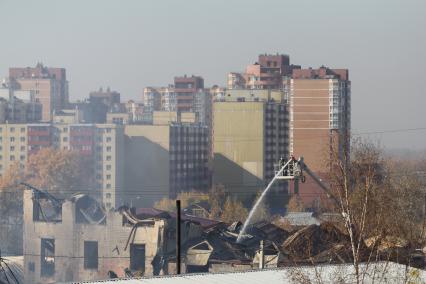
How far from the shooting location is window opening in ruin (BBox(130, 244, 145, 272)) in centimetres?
1650

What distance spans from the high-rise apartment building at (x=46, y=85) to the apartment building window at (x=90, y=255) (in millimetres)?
23459

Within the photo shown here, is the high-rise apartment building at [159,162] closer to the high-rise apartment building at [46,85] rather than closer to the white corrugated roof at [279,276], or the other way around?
the high-rise apartment building at [46,85]

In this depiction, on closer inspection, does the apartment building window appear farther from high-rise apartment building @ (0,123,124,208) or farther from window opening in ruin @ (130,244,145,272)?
high-rise apartment building @ (0,123,124,208)

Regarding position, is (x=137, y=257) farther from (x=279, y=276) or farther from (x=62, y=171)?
(x=62, y=171)

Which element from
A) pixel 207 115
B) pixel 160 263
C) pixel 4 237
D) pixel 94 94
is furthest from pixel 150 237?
pixel 94 94

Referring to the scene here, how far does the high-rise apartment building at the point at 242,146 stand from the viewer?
106ft

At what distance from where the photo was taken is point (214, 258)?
14180mm

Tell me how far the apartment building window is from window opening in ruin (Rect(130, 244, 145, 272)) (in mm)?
1709

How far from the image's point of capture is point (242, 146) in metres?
32.6

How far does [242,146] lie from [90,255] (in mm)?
14034

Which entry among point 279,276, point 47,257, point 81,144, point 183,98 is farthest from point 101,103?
point 279,276

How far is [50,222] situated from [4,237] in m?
4.60

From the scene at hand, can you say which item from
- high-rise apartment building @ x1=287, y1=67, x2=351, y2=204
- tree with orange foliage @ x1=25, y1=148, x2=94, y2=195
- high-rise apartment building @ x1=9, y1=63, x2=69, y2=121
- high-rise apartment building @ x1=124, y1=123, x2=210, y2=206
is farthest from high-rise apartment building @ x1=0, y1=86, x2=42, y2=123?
high-rise apartment building @ x1=287, y1=67, x2=351, y2=204

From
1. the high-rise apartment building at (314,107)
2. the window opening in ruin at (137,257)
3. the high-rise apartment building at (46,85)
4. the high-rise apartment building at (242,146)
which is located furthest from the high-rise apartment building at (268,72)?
the window opening in ruin at (137,257)
